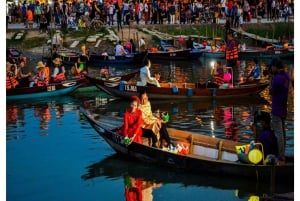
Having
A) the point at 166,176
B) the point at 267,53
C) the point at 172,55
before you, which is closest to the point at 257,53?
the point at 267,53

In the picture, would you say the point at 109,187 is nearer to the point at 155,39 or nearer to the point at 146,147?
the point at 146,147

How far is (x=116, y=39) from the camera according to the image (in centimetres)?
3384

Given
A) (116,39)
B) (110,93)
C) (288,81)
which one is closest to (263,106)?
(110,93)

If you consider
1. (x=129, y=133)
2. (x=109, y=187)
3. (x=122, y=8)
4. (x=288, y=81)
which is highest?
(x=122, y=8)

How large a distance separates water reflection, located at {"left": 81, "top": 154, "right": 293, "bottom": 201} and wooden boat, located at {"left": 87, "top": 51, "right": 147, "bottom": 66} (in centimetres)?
1808

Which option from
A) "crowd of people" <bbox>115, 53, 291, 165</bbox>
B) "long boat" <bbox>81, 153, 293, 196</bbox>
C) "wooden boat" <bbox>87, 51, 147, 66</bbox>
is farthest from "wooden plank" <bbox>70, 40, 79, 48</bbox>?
"crowd of people" <bbox>115, 53, 291, 165</bbox>

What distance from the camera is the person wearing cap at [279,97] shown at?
873cm

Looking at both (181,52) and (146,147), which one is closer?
(146,147)

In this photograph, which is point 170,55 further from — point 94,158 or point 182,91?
point 94,158

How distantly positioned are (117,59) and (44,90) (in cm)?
1026

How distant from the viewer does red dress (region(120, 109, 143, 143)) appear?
35.4ft

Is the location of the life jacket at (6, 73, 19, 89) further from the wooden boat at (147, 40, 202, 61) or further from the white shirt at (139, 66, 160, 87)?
the wooden boat at (147, 40, 202, 61)

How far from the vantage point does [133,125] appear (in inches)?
430

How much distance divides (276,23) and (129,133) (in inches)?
1122
